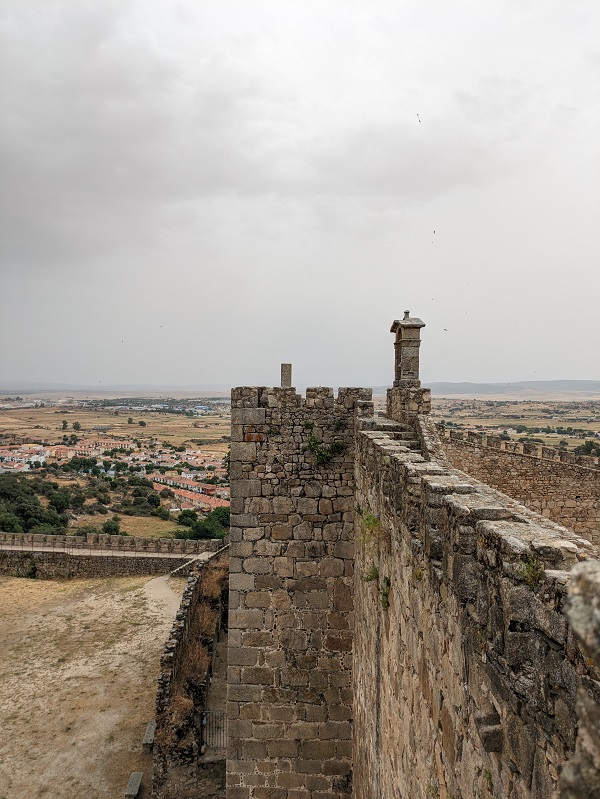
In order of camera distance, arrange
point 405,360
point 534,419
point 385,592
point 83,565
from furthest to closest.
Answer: point 534,419, point 83,565, point 405,360, point 385,592

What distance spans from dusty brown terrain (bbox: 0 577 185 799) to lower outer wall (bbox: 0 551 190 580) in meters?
1.16

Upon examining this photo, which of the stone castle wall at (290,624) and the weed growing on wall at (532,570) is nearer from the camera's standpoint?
the weed growing on wall at (532,570)

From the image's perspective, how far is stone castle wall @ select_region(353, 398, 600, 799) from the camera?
1.73 m

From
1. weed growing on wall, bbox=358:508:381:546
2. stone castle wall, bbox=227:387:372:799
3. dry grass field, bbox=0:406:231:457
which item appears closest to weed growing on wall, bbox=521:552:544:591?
weed growing on wall, bbox=358:508:381:546

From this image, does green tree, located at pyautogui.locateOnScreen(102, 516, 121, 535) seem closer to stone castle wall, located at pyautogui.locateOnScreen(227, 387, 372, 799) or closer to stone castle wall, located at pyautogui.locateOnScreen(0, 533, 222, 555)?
stone castle wall, located at pyautogui.locateOnScreen(0, 533, 222, 555)

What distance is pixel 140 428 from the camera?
127 meters

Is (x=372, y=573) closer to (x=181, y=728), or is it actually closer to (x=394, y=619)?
(x=394, y=619)

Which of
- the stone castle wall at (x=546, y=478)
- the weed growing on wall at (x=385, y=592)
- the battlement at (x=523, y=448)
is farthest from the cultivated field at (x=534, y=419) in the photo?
Answer: the weed growing on wall at (x=385, y=592)

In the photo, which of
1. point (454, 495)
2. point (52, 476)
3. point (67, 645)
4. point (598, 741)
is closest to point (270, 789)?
point (454, 495)

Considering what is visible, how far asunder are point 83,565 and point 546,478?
21308 millimetres

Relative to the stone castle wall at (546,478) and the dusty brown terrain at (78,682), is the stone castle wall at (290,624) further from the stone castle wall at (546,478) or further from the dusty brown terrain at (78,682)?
the dusty brown terrain at (78,682)

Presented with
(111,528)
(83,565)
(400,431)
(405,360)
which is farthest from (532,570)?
(111,528)

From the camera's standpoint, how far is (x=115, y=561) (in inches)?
1008

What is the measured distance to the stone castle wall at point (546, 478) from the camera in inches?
439
